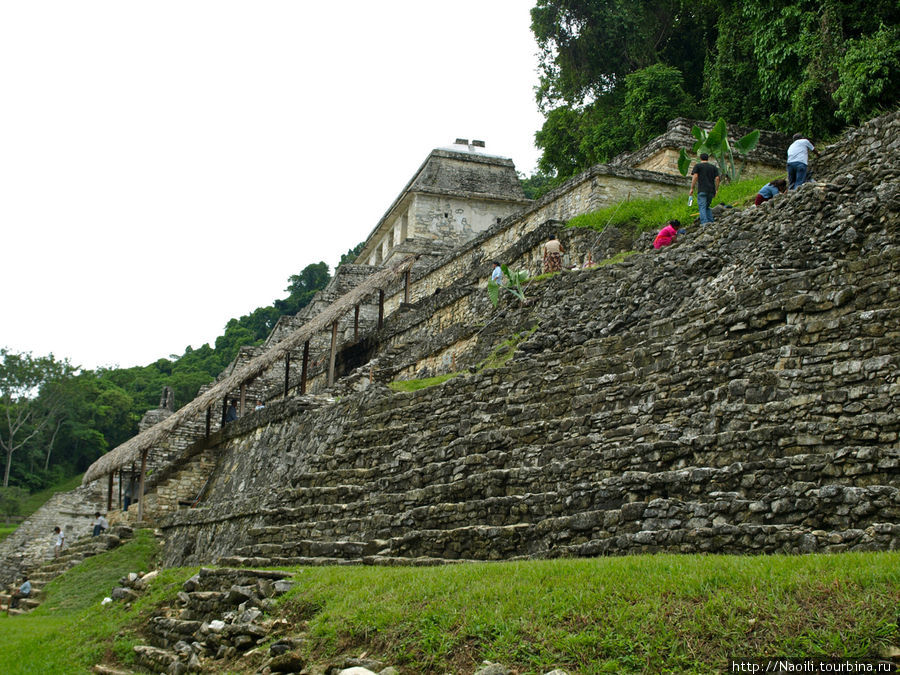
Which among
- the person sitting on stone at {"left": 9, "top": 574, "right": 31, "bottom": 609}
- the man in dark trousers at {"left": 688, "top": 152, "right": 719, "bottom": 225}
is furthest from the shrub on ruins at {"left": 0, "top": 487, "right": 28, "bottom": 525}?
the man in dark trousers at {"left": 688, "top": 152, "right": 719, "bottom": 225}

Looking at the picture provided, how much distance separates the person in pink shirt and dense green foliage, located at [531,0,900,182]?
3.96 meters

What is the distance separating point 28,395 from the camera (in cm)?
4362

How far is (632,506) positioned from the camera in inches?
290

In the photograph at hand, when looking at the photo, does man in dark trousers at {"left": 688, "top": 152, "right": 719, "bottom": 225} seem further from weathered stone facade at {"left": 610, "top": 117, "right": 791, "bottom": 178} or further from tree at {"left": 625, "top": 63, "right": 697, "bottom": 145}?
tree at {"left": 625, "top": 63, "right": 697, "bottom": 145}

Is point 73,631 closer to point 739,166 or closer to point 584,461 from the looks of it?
point 584,461

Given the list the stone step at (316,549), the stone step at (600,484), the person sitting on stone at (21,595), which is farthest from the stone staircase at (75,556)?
the stone step at (316,549)

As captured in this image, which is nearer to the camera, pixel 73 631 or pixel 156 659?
pixel 156 659

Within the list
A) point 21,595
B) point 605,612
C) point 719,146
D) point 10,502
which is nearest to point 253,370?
point 21,595

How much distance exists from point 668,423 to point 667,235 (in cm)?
596

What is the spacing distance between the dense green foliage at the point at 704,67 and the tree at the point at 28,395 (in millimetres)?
28804

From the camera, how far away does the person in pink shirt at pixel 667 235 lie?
13.6 m

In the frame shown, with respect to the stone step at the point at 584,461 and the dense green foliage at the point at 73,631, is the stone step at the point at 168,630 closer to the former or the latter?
the dense green foliage at the point at 73,631

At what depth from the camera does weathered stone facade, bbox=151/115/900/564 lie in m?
6.79

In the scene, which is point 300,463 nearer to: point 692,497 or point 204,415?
point 692,497
